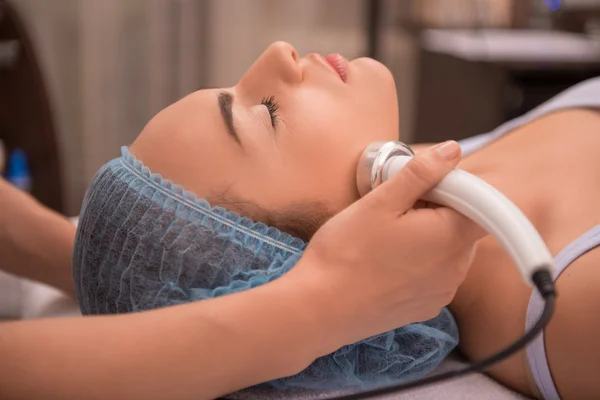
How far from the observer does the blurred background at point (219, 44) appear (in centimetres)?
237

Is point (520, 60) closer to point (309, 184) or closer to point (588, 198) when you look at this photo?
point (588, 198)

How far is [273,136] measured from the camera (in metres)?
0.81

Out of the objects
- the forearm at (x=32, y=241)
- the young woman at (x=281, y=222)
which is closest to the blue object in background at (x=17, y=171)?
the forearm at (x=32, y=241)

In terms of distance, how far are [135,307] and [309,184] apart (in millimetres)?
260

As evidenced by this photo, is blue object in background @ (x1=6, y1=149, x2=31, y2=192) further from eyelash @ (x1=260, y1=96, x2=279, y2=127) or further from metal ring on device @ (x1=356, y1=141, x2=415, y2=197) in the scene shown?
metal ring on device @ (x1=356, y1=141, x2=415, y2=197)

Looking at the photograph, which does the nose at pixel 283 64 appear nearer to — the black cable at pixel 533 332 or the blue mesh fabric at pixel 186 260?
the blue mesh fabric at pixel 186 260

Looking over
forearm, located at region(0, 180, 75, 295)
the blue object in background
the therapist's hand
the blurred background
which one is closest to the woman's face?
the therapist's hand

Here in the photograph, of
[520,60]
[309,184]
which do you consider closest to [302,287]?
[309,184]

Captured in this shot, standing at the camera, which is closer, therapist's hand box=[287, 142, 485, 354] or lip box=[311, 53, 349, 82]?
therapist's hand box=[287, 142, 485, 354]

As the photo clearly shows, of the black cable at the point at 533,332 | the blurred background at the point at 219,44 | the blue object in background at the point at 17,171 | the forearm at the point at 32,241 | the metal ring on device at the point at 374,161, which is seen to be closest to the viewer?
the black cable at the point at 533,332

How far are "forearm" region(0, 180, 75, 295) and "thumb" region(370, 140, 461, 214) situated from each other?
26.6 inches

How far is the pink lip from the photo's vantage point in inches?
36.0

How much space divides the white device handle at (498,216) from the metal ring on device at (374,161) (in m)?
0.10

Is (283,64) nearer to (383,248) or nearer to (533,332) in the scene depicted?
(383,248)
